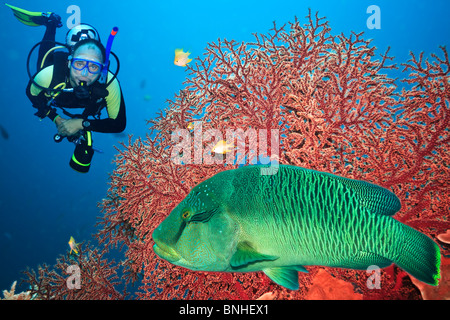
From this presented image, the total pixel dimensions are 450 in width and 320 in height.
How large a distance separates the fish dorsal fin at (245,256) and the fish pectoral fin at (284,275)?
0.15 metres

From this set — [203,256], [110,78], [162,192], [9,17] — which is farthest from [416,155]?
[9,17]

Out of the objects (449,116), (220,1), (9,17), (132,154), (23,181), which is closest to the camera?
(449,116)

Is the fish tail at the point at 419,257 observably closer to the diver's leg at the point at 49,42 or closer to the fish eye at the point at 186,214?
the fish eye at the point at 186,214

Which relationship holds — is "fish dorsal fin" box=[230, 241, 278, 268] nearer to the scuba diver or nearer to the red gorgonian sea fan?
the red gorgonian sea fan

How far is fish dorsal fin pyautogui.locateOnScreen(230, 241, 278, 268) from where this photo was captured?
1.15 m

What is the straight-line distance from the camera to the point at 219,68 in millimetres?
3596

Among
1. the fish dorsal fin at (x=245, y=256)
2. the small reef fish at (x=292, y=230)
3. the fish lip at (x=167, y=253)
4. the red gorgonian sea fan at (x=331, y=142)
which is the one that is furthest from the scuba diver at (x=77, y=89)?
the fish dorsal fin at (x=245, y=256)

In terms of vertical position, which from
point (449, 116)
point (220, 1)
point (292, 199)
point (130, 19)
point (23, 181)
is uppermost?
point (220, 1)

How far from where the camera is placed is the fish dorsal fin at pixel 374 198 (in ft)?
4.04

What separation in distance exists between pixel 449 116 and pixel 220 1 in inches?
3987

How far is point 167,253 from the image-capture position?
1.30m

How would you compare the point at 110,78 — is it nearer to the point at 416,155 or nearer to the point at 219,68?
the point at 219,68

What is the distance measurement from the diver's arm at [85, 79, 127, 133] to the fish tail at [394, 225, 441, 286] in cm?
570

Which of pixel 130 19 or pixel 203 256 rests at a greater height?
pixel 130 19
